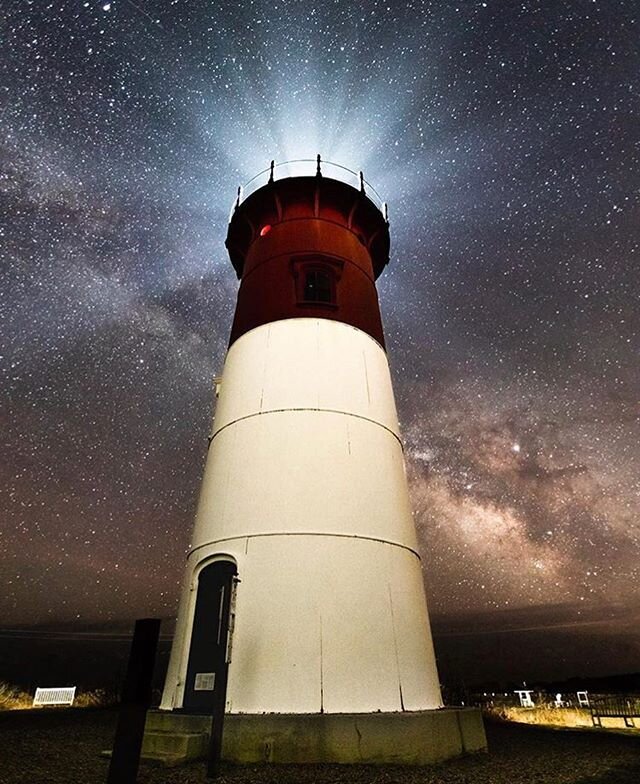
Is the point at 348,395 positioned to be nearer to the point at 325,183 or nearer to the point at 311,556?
the point at 311,556

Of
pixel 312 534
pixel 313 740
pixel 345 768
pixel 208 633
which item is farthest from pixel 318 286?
pixel 345 768

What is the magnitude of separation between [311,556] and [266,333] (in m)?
5.34

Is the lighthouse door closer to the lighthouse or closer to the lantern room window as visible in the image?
the lighthouse

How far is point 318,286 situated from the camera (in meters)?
12.3

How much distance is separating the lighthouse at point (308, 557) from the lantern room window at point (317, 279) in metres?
0.04

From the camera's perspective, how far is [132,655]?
3676 millimetres

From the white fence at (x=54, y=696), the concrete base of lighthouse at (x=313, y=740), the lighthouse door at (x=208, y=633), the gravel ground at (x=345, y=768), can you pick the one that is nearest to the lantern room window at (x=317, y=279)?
the lighthouse door at (x=208, y=633)

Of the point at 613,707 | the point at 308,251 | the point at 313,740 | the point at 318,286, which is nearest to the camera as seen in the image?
the point at 313,740

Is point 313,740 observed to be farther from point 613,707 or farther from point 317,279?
point 613,707

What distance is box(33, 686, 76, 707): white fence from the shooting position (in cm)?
1637

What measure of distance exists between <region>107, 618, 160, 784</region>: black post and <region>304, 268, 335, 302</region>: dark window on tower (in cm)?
921

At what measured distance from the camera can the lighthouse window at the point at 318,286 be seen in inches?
476

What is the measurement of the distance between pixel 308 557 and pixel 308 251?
7754mm

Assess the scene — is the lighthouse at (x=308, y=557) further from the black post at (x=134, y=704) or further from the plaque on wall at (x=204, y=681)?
the black post at (x=134, y=704)
